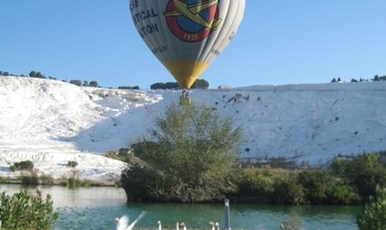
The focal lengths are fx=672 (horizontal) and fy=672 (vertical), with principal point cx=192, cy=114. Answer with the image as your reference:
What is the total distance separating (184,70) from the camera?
21875 millimetres

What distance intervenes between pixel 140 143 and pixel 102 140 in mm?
35699

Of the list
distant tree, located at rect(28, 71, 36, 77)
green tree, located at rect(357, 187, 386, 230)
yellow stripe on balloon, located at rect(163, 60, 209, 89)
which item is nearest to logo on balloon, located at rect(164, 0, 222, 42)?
yellow stripe on balloon, located at rect(163, 60, 209, 89)

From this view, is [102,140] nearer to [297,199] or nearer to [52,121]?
[52,121]

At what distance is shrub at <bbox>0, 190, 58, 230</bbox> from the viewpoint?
12.5 meters

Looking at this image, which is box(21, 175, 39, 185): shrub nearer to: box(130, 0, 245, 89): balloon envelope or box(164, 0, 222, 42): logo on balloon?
box(130, 0, 245, 89): balloon envelope

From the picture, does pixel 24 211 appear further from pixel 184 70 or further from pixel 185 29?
pixel 185 29

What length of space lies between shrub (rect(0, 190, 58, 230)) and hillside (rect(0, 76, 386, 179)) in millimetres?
39907

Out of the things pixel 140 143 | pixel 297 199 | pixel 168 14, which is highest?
pixel 168 14

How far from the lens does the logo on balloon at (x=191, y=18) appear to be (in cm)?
2125

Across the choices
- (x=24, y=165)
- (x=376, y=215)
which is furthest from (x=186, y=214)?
(x=24, y=165)

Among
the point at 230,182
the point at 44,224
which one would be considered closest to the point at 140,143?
the point at 230,182

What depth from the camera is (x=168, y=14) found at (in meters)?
21.3

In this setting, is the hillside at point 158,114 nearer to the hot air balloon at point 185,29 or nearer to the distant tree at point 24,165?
the distant tree at point 24,165

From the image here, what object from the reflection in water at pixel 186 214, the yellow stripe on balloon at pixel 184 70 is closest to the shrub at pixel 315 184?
the reflection in water at pixel 186 214
